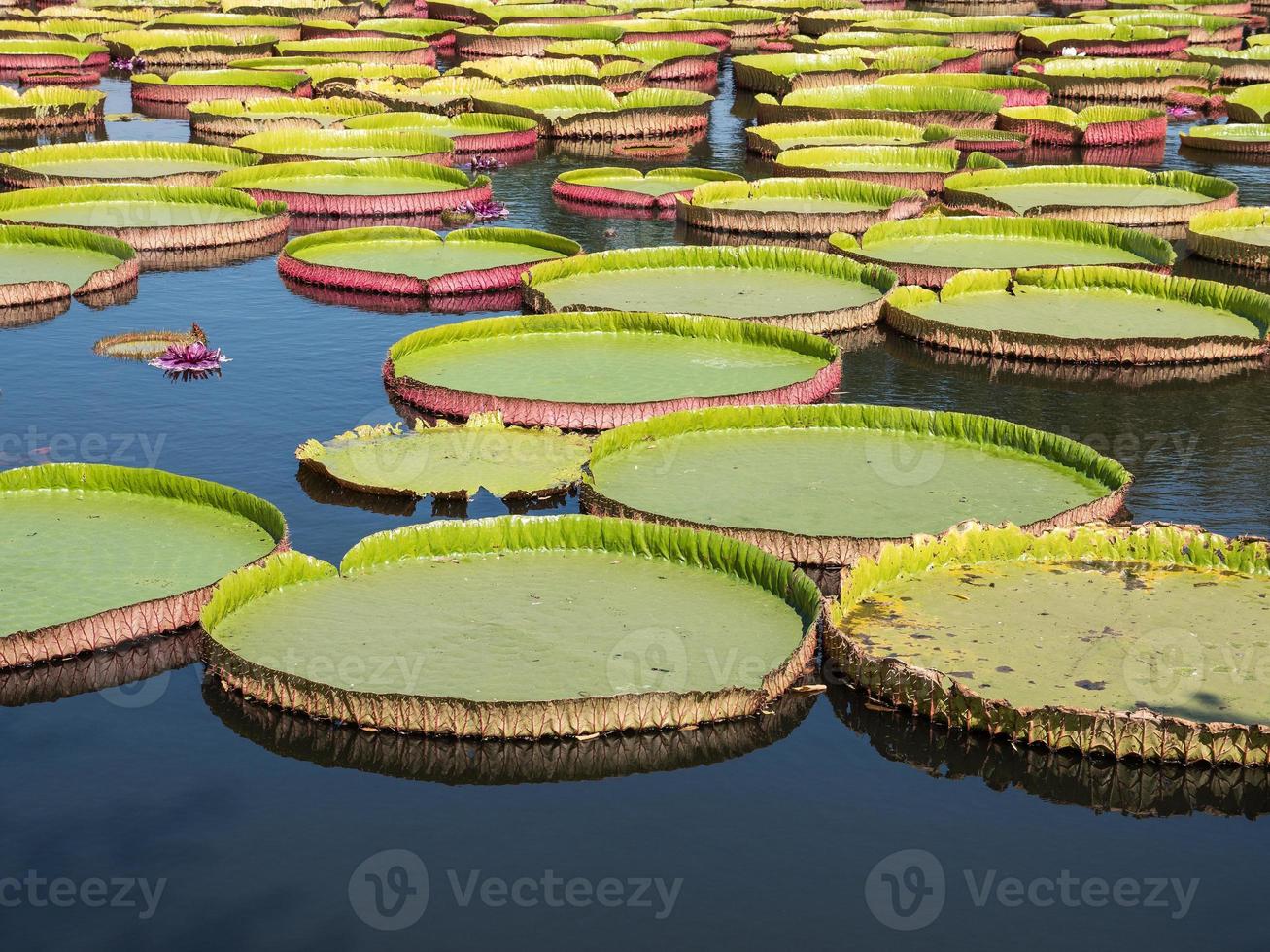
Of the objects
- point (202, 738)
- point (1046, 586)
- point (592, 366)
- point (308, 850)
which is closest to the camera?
point (308, 850)

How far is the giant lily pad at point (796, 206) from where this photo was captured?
1378 cm

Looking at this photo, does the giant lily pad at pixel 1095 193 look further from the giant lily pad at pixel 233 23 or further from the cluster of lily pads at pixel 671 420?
the giant lily pad at pixel 233 23

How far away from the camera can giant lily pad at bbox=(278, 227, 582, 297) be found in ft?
40.1

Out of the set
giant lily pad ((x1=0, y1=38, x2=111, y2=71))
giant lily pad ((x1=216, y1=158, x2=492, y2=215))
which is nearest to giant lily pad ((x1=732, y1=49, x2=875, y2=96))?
giant lily pad ((x1=216, y1=158, x2=492, y2=215))

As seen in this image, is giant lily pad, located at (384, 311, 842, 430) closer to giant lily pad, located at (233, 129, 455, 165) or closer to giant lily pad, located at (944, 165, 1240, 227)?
giant lily pad, located at (944, 165, 1240, 227)

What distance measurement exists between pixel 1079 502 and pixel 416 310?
18.6 ft

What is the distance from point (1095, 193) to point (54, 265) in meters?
9.08

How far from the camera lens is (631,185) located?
53.2 feet

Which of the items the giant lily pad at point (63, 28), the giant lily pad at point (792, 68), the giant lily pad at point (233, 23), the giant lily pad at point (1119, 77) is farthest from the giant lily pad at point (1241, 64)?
the giant lily pad at point (63, 28)

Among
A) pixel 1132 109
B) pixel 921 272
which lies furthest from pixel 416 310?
pixel 1132 109

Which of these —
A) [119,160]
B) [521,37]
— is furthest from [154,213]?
[521,37]

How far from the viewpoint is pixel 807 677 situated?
648 centimetres

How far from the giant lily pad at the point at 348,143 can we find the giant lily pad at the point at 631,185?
1556 millimetres

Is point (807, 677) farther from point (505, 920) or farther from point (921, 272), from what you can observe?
point (921, 272)
